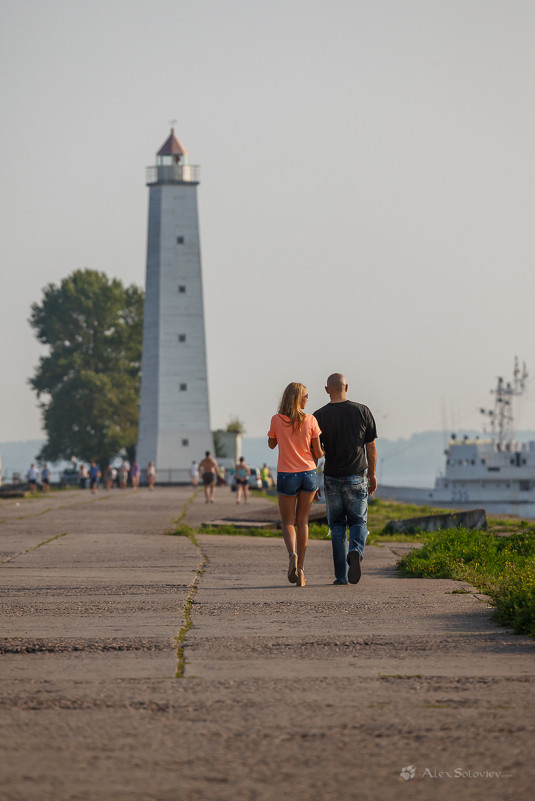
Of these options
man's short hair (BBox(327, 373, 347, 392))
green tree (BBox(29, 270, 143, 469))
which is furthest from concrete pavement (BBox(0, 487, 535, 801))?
green tree (BBox(29, 270, 143, 469))

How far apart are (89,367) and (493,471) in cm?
3121

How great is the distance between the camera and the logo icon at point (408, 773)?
364cm

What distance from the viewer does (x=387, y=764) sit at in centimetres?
377

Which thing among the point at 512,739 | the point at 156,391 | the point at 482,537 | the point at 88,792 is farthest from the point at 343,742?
the point at 156,391

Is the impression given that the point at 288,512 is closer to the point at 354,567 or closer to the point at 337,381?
the point at 354,567

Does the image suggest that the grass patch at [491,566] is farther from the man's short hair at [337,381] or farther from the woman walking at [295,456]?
the man's short hair at [337,381]

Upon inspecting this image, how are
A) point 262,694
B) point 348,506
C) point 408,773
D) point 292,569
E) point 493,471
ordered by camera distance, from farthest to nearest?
point 493,471 < point 348,506 < point 292,569 < point 262,694 < point 408,773

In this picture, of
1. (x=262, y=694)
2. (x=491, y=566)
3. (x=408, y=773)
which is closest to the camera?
(x=408, y=773)

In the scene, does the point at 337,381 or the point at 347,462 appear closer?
the point at 347,462

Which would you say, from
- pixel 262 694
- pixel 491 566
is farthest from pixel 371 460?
pixel 262 694

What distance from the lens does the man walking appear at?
9.75 m

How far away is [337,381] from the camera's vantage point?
1000 cm

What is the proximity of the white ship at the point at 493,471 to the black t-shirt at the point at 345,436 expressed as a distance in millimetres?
71924

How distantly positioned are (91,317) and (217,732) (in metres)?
86.2
